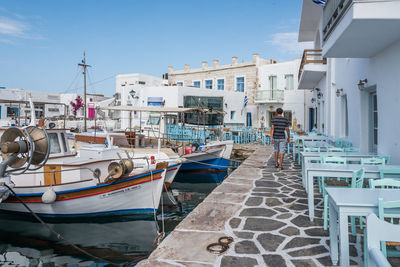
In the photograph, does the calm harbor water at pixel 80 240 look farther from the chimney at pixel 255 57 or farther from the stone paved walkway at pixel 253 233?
the chimney at pixel 255 57

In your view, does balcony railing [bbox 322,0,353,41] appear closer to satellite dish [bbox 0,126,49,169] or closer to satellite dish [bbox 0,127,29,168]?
satellite dish [bbox 0,126,49,169]

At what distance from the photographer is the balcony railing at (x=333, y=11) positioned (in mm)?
6368

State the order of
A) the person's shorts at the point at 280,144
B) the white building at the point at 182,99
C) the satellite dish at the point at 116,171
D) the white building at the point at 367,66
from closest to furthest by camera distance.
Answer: the white building at the point at 367,66 < the satellite dish at the point at 116,171 < the person's shorts at the point at 280,144 < the white building at the point at 182,99

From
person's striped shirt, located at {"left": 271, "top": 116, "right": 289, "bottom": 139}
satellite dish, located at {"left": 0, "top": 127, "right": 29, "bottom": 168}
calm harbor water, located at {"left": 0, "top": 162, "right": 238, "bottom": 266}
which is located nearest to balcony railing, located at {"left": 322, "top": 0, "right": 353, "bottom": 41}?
person's striped shirt, located at {"left": 271, "top": 116, "right": 289, "bottom": 139}

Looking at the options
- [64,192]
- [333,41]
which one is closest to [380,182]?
[333,41]

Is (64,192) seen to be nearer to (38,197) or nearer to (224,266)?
(38,197)

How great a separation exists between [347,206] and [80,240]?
266 inches

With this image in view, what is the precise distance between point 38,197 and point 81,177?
1203 millimetres

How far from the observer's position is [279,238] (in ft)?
14.8

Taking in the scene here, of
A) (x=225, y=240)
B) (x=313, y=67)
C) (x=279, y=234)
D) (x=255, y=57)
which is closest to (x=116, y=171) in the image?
(x=225, y=240)

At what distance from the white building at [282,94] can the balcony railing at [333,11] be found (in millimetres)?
16547

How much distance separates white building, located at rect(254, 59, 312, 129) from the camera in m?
25.7

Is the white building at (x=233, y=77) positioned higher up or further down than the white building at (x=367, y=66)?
higher up

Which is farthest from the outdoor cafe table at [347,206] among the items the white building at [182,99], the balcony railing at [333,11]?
the white building at [182,99]
